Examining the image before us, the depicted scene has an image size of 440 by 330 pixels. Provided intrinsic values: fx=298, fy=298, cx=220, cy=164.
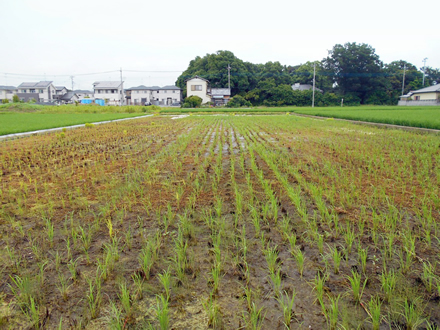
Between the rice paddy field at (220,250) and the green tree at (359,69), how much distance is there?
48818 mm

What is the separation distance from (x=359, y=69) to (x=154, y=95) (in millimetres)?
35145

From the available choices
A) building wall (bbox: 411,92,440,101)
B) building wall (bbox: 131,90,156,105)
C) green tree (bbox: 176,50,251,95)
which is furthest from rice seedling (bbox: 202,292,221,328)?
building wall (bbox: 131,90,156,105)

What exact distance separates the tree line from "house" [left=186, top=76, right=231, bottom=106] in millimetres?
2695

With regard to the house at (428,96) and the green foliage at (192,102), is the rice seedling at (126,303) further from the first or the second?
the house at (428,96)

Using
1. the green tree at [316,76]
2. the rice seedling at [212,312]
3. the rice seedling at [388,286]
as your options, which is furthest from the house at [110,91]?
the rice seedling at [388,286]

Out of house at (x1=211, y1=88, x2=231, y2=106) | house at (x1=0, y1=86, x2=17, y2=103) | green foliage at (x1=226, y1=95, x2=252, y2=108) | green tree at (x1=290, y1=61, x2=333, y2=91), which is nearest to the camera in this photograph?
green foliage at (x1=226, y1=95, x2=252, y2=108)

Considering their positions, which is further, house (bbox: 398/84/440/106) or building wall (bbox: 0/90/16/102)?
building wall (bbox: 0/90/16/102)

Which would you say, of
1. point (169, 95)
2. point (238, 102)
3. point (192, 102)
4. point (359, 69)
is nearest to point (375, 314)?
point (192, 102)

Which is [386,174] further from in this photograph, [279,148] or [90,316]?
[90,316]

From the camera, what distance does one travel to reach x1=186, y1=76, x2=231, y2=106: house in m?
49.1

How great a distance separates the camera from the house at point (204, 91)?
49094mm

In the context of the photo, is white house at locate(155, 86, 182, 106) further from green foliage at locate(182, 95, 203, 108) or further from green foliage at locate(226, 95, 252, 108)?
green foliage at locate(226, 95, 252, 108)

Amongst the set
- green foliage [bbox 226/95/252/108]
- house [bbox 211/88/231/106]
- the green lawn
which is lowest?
the green lawn

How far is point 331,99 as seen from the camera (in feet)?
153
